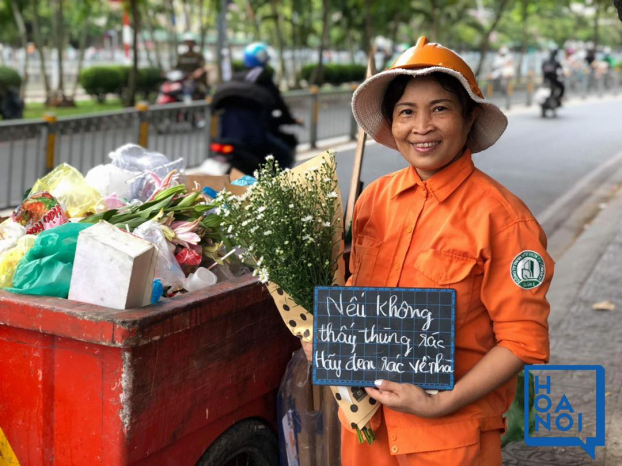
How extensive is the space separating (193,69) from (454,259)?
63.1ft

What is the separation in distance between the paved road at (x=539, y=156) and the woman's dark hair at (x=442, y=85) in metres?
7.11

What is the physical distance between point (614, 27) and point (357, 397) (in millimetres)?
70824

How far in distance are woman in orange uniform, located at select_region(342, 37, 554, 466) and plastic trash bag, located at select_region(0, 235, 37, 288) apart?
1120 millimetres

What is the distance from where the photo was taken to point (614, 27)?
221 feet

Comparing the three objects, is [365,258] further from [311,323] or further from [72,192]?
[72,192]

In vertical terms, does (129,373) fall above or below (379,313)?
below

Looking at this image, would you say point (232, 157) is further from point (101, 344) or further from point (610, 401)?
point (101, 344)

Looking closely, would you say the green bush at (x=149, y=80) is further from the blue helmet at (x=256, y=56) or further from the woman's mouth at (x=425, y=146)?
the woman's mouth at (x=425, y=146)

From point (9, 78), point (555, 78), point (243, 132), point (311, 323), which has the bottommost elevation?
point (311, 323)

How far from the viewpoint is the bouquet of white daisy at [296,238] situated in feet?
7.72

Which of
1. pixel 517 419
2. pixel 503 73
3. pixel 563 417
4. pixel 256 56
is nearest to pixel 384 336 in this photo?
pixel 517 419

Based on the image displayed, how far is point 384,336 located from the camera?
7.48 feet

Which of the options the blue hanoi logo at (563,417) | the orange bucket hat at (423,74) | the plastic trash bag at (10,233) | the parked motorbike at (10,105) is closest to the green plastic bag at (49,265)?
the plastic trash bag at (10,233)

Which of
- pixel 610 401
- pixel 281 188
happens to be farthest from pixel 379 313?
pixel 610 401
